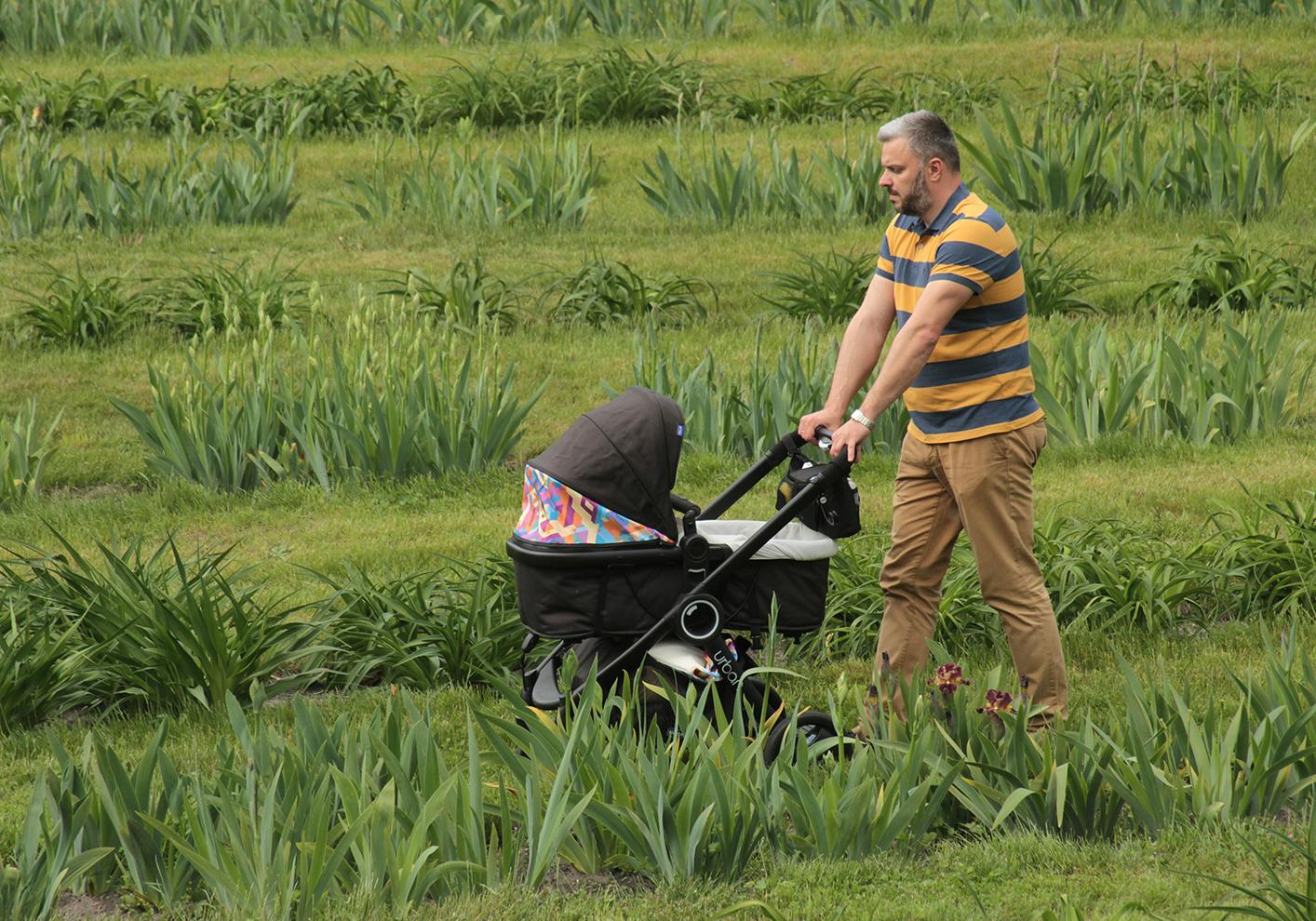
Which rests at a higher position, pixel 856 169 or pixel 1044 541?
pixel 856 169

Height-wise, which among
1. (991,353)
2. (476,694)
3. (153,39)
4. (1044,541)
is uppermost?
(153,39)

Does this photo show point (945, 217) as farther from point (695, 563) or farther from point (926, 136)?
point (695, 563)

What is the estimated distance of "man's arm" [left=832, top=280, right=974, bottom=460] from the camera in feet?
12.8

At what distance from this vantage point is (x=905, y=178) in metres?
4.02

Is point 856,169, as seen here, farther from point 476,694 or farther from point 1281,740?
point 1281,740

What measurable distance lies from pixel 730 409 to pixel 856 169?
3.11 metres

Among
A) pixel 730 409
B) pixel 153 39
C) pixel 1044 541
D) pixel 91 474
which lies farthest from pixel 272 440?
pixel 153 39

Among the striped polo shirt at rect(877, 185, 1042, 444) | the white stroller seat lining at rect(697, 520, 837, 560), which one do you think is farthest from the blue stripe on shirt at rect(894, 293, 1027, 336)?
the white stroller seat lining at rect(697, 520, 837, 560)

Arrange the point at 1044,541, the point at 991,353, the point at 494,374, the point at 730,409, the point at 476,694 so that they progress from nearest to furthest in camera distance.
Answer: the point at 991,353 < the point at 476,694 < the point at 1044,541 < the point at 730,409 < the point at 494,374

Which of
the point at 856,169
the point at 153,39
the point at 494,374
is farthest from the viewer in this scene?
the point at 153,39

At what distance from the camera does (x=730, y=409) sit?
244 inches

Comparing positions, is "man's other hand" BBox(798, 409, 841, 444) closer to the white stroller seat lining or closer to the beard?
the white stroller seat lining

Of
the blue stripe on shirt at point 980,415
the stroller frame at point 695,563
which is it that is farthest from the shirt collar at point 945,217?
the stroller frame at point 695,563

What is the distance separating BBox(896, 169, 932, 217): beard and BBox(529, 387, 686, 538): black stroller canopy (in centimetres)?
83
